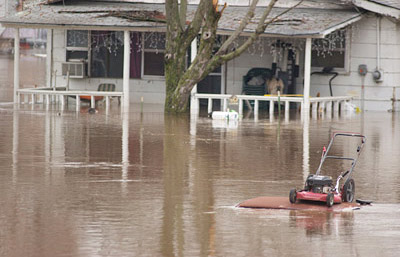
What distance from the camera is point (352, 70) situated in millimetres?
29297

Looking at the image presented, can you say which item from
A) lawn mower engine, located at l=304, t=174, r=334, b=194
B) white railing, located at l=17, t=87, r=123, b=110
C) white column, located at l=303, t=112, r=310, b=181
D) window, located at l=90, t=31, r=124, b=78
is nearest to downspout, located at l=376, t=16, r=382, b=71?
white column, located at l=303, t=112, r=310, b=181

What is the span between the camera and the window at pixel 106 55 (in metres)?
30.4

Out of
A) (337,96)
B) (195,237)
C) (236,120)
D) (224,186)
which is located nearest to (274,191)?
(224,186)

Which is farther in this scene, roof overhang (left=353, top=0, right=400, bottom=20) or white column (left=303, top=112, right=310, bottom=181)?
roof overhang (left=353, top=0, right=400, bottom=20)

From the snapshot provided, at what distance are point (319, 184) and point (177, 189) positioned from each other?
2447 mm

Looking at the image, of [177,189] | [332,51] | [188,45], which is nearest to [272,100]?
[188,45]

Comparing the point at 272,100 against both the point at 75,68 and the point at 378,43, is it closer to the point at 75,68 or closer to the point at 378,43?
the point at 378,43

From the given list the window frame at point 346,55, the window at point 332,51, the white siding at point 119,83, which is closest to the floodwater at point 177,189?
the window frame at point 346,55

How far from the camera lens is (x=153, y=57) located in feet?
101

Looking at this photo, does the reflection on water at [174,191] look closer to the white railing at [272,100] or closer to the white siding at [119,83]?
the white railing at [272,100]

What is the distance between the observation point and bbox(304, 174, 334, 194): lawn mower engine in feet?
36.8

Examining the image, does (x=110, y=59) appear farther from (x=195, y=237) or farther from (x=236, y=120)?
(x=195, y=237)

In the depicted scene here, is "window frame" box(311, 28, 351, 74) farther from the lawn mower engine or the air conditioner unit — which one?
the lawn mower engine

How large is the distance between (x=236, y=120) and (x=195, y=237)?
50.0ft
